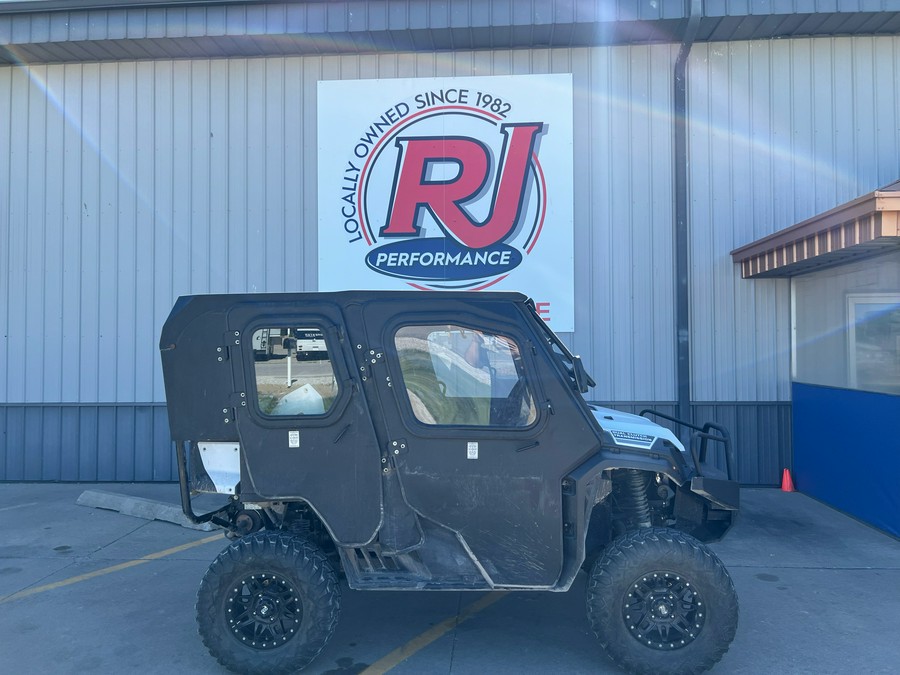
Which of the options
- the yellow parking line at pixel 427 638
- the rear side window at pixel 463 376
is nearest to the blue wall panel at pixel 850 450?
the yellow parking line at pixel 427 638

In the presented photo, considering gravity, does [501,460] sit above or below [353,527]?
above

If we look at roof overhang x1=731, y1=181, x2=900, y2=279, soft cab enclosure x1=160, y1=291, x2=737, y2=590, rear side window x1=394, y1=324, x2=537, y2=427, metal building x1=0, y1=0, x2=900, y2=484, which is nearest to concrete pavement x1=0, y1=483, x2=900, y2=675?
soft cab enclosure x1=160, y1=291, x2=737, y2=590

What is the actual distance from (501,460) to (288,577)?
138cm

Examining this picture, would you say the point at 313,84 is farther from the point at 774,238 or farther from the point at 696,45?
the point at 774,238

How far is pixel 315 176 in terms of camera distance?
9000 millimetres

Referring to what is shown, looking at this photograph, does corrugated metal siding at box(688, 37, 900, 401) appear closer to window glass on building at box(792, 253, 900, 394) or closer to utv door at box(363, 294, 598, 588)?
window glass on building at box(792, 253, 900, 394)

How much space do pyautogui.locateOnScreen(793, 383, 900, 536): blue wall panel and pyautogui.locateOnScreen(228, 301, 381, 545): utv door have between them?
5443mm

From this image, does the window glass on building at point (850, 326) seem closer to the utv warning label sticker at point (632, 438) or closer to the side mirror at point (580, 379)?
the utv warning label sticker at point (632, 438)

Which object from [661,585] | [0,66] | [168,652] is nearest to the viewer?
[661,585]

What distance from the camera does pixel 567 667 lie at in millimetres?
4137

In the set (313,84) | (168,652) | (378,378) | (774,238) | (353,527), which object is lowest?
(168,652)

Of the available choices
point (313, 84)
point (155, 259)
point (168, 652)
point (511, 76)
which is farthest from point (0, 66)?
point (168, 652)

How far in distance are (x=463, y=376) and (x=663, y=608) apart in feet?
5.65

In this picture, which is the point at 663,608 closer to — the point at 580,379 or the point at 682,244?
the point at 580,379
